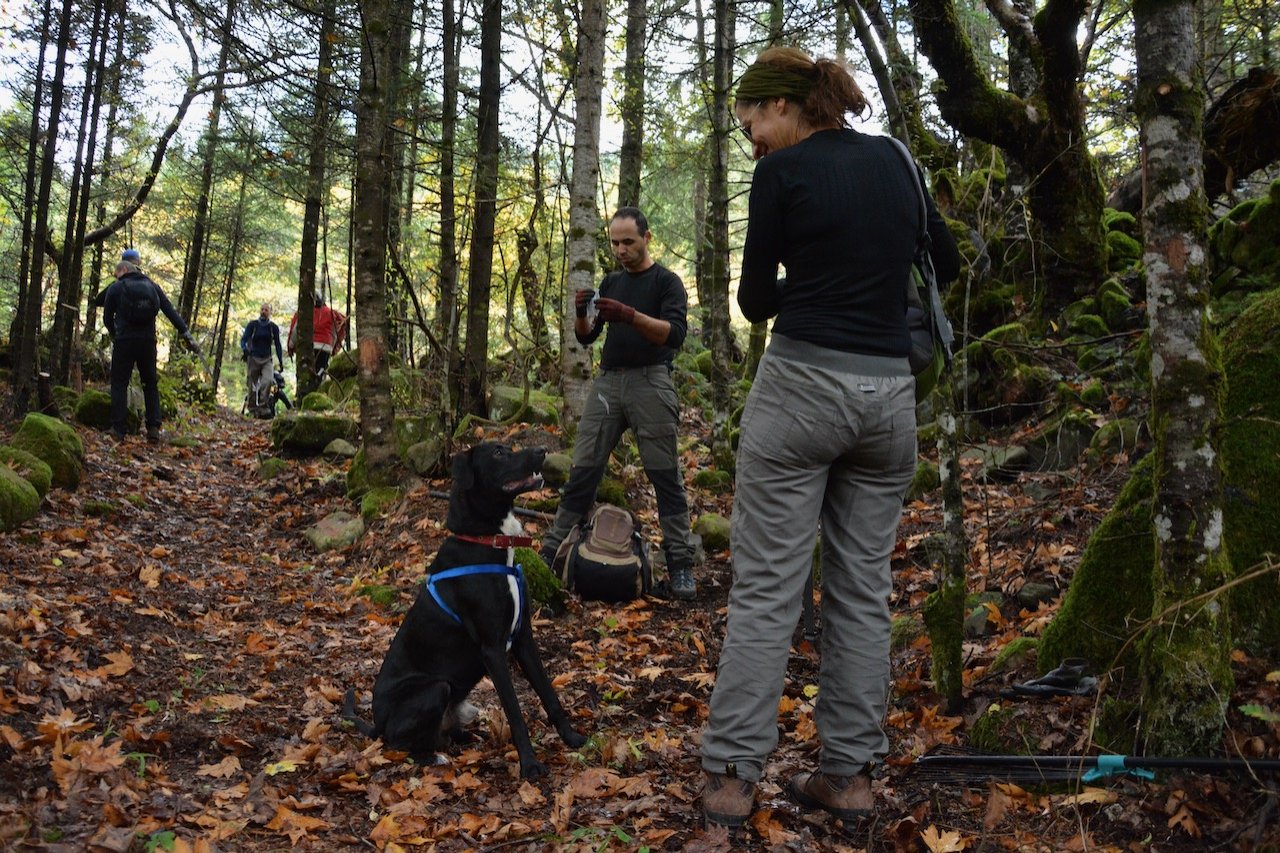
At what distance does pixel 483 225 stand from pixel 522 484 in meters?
7.50

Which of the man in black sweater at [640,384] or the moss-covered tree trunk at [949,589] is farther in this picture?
the man in black sweater at [640,384]

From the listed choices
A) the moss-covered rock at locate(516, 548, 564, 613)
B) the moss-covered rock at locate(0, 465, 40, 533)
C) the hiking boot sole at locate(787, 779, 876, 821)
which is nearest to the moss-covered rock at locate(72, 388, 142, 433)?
the moss-covered rock at locate(0, 465, 40, 533)

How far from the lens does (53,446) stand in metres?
9.18

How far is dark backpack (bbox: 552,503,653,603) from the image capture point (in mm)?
6719

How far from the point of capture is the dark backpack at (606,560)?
6.72 metres

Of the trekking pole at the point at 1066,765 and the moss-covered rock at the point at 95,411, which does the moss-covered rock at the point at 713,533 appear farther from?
the moss-covered rock at the point at 95,411

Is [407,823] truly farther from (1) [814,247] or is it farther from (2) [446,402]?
(2) [446,402]

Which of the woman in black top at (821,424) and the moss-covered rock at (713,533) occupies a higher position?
the woman in black top at (821,424)

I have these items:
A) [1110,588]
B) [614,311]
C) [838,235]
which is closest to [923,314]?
[838,235]

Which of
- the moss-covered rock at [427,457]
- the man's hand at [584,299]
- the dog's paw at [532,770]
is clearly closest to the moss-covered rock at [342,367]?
the moss-covered rock at [427,457]

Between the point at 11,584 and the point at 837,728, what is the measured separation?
19.3 ft

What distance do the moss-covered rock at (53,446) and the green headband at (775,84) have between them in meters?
8.71

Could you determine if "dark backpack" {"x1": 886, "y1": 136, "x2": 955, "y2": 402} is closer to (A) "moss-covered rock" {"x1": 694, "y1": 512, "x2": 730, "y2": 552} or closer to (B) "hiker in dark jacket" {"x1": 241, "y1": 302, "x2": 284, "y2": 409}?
(A) "moss-covered rock" {"x1": 694, "y1": 512, "x2": 730, "y2": 552}

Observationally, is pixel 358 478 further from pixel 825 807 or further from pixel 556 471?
pixel 825 807
